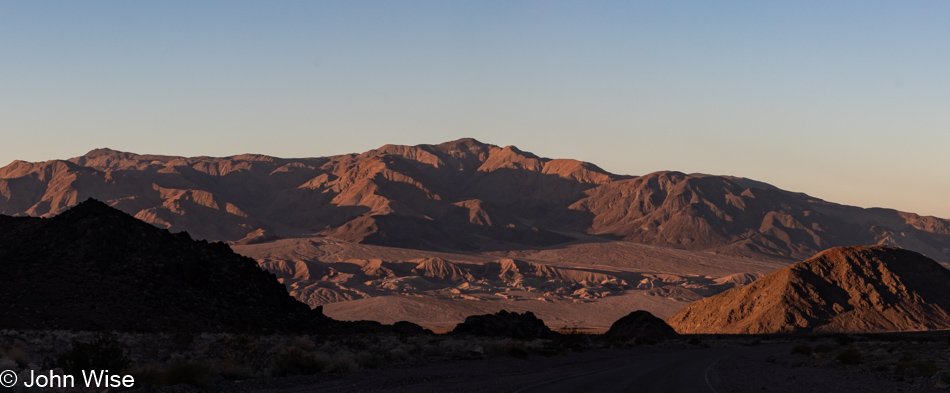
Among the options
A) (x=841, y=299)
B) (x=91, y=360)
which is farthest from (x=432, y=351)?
(x=841, y=299)

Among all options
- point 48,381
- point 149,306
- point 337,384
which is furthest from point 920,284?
point 48,381

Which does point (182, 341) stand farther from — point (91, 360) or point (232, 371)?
point (91, 360)

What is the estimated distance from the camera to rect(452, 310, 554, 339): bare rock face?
6136cm

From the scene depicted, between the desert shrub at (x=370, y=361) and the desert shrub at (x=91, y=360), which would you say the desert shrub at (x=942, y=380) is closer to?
the desert shrub at (x=370, y=361)

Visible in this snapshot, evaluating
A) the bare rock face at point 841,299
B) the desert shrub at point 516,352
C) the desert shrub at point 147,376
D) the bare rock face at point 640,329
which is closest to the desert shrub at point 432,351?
the desert shrub at point 516,352

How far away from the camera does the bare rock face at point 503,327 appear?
61.4m

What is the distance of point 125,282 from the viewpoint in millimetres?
49281

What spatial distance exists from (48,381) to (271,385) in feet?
17.0

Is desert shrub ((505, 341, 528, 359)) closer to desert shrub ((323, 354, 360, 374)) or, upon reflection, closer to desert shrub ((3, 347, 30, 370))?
desert shrub ((323, 354, 360, 374))

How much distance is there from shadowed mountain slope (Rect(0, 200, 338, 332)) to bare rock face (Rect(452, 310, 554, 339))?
37.2ft

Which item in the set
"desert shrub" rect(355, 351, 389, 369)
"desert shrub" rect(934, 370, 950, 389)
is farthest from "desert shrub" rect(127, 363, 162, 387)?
"desert shrub" rect(934, 370, 950, 389)

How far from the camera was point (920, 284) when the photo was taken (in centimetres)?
10344

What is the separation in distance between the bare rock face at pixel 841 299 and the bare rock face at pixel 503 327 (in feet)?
119

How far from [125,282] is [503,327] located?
25.7 meters
